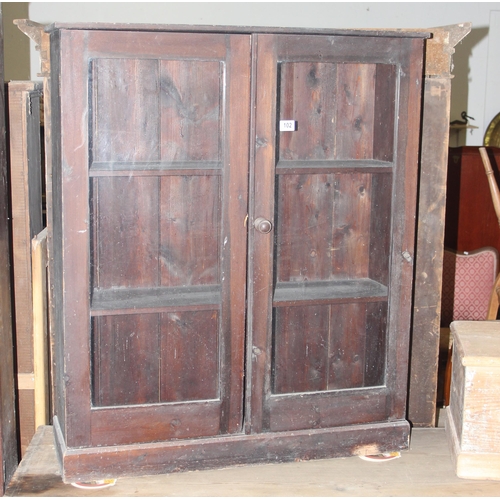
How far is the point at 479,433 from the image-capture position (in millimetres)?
2334

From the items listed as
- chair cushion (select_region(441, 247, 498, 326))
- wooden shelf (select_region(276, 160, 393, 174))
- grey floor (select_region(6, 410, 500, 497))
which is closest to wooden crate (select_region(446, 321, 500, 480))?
grey floor (select_region(6, 410, 500, 497))

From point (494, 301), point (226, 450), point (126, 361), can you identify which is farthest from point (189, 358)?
point (494, 301)

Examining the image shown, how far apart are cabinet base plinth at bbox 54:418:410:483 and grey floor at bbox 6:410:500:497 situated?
0.03m

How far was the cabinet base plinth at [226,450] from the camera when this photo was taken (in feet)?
7.46

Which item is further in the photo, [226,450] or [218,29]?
[226,450]

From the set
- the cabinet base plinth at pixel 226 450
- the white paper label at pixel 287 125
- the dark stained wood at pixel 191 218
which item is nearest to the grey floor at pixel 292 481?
the cabinet base plinth at pixel 226 450

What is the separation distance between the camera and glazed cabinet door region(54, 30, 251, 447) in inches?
83.9

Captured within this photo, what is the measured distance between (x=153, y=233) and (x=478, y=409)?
3.90 ft

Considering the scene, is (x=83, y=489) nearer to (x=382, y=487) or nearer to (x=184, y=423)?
(x=184, y=423)

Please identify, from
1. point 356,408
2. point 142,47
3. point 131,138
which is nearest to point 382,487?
point 356,408

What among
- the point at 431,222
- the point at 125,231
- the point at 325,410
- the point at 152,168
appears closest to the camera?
the point at 152,168

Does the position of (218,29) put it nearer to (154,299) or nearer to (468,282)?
(154,299)

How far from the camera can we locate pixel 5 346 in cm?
238

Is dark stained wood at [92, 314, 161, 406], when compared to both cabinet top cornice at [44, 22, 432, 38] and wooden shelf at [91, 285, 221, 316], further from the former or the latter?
cabinet top cornice at [44, 22, 432, 38]
